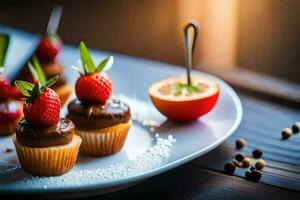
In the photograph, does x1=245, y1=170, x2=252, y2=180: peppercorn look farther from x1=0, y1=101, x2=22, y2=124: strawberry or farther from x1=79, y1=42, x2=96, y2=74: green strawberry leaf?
x1=0, y1=101, x2=22, y2=124: strawberry

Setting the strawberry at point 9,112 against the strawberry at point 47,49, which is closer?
the strawberry at point 9,112

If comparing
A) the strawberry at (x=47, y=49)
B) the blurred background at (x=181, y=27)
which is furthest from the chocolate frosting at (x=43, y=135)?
the blurred background at (x=181, y=27)

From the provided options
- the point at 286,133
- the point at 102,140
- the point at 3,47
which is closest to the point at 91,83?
the point at 102,140

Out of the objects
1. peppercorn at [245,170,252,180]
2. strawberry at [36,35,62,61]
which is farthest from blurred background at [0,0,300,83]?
peppercorn at [245,170,252,180]

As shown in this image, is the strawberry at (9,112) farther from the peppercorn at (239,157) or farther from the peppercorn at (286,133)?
the peppercorn at (286,133)

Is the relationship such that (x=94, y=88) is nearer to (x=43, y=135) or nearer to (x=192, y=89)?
(x=43, y=135)
